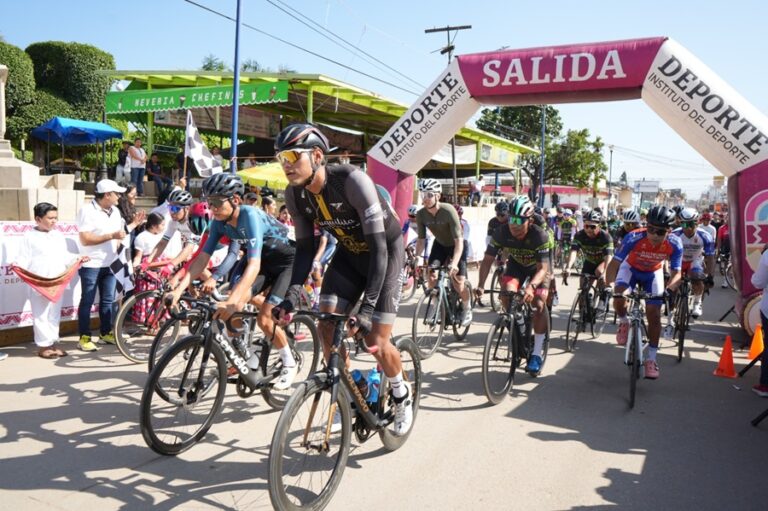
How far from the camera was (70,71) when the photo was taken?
30297 millimetres

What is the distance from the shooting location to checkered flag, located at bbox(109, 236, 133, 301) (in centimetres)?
751

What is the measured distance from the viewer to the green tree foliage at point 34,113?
88.0 feet

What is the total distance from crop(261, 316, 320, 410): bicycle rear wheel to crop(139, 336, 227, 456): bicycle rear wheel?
0.65 meters

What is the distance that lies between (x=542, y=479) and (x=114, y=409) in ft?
12.0

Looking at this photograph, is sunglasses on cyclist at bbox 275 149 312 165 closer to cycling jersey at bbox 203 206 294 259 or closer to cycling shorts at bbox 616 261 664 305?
cycling jersey at bbox 203 206 294 259

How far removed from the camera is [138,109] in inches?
719

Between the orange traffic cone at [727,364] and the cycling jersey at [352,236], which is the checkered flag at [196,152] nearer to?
the cycling jersey at [352,236]

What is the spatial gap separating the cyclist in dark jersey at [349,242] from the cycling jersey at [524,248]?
8.91 ft

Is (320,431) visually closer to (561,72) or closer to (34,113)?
(561,72)

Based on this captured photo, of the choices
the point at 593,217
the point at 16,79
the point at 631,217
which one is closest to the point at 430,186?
the point at 593,217

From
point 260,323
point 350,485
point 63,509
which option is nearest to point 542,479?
point 350,485

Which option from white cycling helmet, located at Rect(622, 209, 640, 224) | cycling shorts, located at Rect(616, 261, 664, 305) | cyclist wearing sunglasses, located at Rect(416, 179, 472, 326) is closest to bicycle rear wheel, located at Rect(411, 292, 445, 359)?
cyclist wearing sunglasses, located at Rect(416, 179, 472, 326)

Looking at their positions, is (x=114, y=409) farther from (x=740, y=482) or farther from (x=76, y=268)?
(x=740, y=482)

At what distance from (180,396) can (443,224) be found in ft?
16.1
